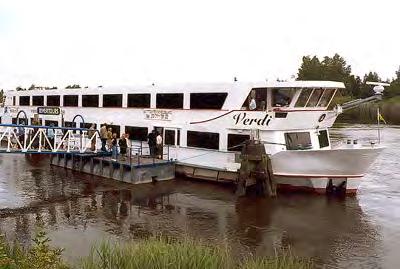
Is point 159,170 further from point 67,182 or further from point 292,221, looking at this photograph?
point 292,221

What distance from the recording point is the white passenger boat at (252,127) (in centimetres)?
1867

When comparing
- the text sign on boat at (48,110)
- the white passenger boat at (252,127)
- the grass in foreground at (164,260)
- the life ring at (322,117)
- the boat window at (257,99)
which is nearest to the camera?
the grass in foreground at (164,260)

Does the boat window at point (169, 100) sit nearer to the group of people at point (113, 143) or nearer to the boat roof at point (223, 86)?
the boat roof at point (223, 86)

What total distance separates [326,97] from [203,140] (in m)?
6.08

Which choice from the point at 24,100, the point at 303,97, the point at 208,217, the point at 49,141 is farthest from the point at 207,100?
the point at 24,100

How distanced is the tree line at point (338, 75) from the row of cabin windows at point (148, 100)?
72697 millimetres

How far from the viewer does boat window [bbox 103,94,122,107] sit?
83.5 ft

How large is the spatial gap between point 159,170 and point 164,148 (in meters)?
1.90

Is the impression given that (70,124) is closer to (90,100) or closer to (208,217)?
(90,100)

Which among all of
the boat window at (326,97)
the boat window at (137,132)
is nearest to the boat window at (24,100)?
the boat window at (137,132)

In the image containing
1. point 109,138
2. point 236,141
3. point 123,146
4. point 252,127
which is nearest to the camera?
point 252,127

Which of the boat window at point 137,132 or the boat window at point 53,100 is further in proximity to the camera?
the boat window at point 53,100

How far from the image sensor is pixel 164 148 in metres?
23.2

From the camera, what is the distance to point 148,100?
23781 mm
